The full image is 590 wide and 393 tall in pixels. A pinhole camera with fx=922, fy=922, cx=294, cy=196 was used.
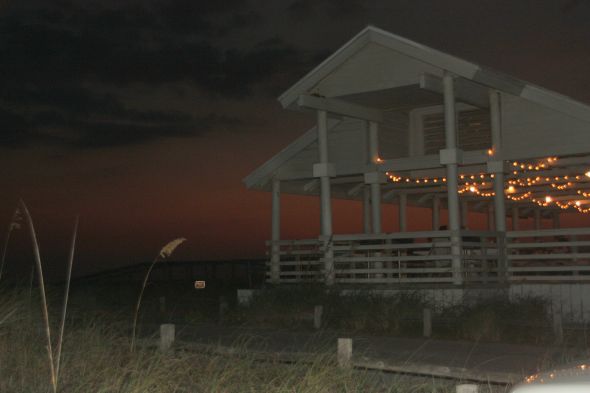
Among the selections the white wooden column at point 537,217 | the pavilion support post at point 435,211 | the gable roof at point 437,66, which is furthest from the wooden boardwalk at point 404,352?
the white wooden column at point 537,217

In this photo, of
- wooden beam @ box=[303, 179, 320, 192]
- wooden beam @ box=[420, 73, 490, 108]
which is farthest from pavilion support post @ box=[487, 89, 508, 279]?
wooden beam @ box=[303, 179, 320, 192]

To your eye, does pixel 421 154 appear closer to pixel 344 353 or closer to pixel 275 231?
pixel 275 231

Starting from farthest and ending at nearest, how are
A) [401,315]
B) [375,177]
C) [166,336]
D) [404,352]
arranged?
[375,177], [401,315], [404,352], [166,336]

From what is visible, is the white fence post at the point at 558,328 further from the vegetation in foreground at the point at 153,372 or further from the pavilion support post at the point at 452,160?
the vegetation in foreground at the point at 153,372

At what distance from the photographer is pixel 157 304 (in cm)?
2570

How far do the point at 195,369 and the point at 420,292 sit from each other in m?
9.89

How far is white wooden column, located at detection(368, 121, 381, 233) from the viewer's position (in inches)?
901

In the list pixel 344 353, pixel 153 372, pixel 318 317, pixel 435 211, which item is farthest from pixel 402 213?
pixel 153 372

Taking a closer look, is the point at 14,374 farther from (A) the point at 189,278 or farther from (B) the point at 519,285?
(A) the point at 189,278

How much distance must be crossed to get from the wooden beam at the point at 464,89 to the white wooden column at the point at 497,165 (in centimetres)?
33

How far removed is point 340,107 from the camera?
2195 centimetres

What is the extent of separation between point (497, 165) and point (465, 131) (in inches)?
120

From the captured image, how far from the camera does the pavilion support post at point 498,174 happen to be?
20172mm

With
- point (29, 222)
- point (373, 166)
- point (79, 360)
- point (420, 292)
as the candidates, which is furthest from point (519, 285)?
point (29, 222)
